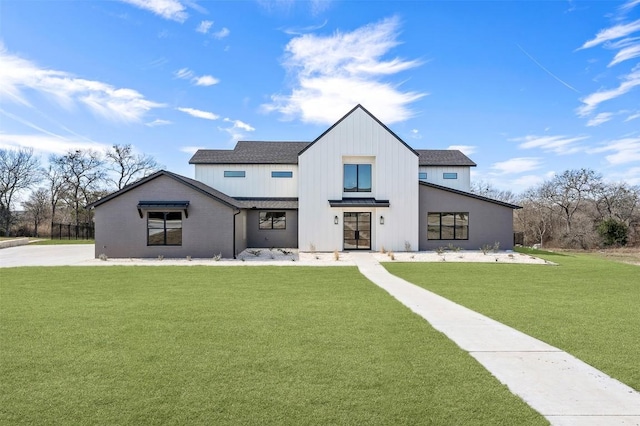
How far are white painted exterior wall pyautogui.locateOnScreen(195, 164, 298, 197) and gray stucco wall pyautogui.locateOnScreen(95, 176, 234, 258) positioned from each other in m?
7.63

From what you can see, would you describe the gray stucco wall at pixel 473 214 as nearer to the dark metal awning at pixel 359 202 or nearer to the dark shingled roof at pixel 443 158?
the dark metal awning at pixel 359 202

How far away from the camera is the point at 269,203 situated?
85.5 feet

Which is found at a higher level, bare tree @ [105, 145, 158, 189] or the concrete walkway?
bare tree @ [105, 145, 158, 189]

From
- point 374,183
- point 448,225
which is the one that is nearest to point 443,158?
point 448,225

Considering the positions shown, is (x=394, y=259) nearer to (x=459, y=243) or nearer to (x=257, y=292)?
(x=459, y=243)

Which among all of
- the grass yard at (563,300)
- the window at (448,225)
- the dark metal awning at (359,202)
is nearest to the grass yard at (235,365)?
the grass yard at (563,300)

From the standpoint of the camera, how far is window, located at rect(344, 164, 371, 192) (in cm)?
2341

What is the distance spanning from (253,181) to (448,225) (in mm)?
14798

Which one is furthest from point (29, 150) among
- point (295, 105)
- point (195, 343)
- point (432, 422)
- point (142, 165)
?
point (432, 422)

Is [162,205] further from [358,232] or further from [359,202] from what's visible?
[358,232]

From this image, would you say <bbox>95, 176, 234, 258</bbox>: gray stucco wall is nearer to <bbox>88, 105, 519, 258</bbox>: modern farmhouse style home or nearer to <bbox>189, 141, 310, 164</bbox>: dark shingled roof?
<bbox>88, 105, 519, 258</bbox>: modern farmhouse style home

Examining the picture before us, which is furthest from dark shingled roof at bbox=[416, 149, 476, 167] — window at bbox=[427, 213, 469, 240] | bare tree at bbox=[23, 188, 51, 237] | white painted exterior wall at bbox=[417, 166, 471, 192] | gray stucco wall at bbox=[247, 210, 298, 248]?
bare tree at bbox=[23, 188, 51, 237]

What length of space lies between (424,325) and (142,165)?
45.5 m

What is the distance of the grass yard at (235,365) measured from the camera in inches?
142
